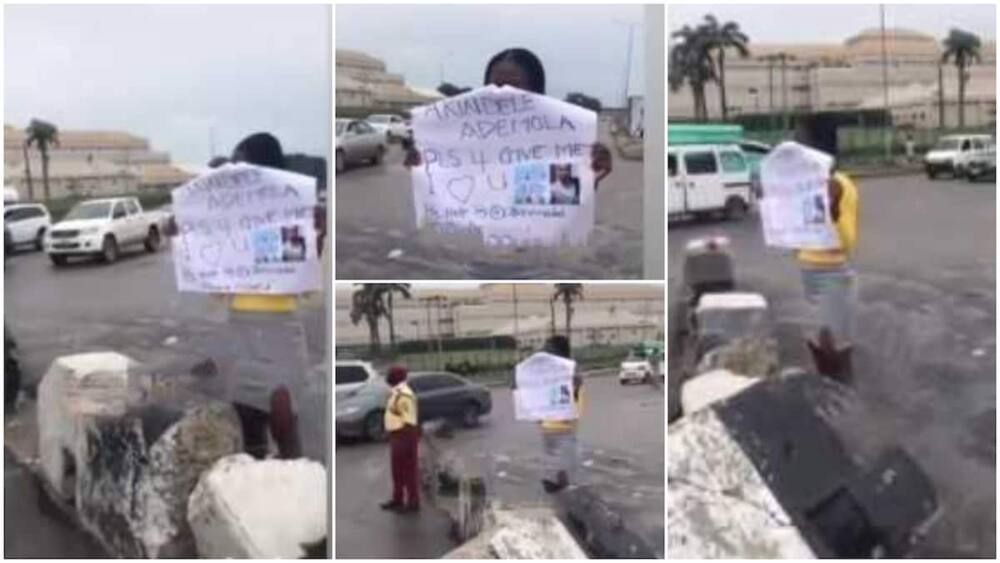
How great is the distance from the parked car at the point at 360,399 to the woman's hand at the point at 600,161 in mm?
1229

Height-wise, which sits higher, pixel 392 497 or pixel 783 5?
pixel 783 5

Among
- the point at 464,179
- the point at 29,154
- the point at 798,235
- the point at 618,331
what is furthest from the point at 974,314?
the point at 29,154

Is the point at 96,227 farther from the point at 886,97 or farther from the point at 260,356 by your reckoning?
the point at 886,97

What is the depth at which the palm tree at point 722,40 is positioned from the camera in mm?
8383

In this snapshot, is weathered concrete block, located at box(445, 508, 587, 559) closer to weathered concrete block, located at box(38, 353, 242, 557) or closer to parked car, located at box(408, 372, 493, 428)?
parked car, located at box(408, 372, 493, 428)

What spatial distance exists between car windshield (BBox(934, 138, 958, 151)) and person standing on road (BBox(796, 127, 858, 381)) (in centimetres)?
40

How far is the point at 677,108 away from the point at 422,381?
1563mm

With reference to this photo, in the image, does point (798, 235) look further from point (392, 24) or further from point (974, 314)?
point (392, 24)

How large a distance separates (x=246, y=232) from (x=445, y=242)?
0.83m

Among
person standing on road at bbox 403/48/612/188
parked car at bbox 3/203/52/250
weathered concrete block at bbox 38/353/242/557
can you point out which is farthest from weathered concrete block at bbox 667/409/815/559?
parked car at bbox 3/203/52/250

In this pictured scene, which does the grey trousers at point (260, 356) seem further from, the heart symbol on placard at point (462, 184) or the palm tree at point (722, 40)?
the palm tree at point (722, 40)

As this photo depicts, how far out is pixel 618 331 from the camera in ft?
27.5

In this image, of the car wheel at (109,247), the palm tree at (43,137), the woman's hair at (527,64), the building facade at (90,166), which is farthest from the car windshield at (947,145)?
the palm tree at (43,137)

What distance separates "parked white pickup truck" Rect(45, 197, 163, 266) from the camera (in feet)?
27.5
